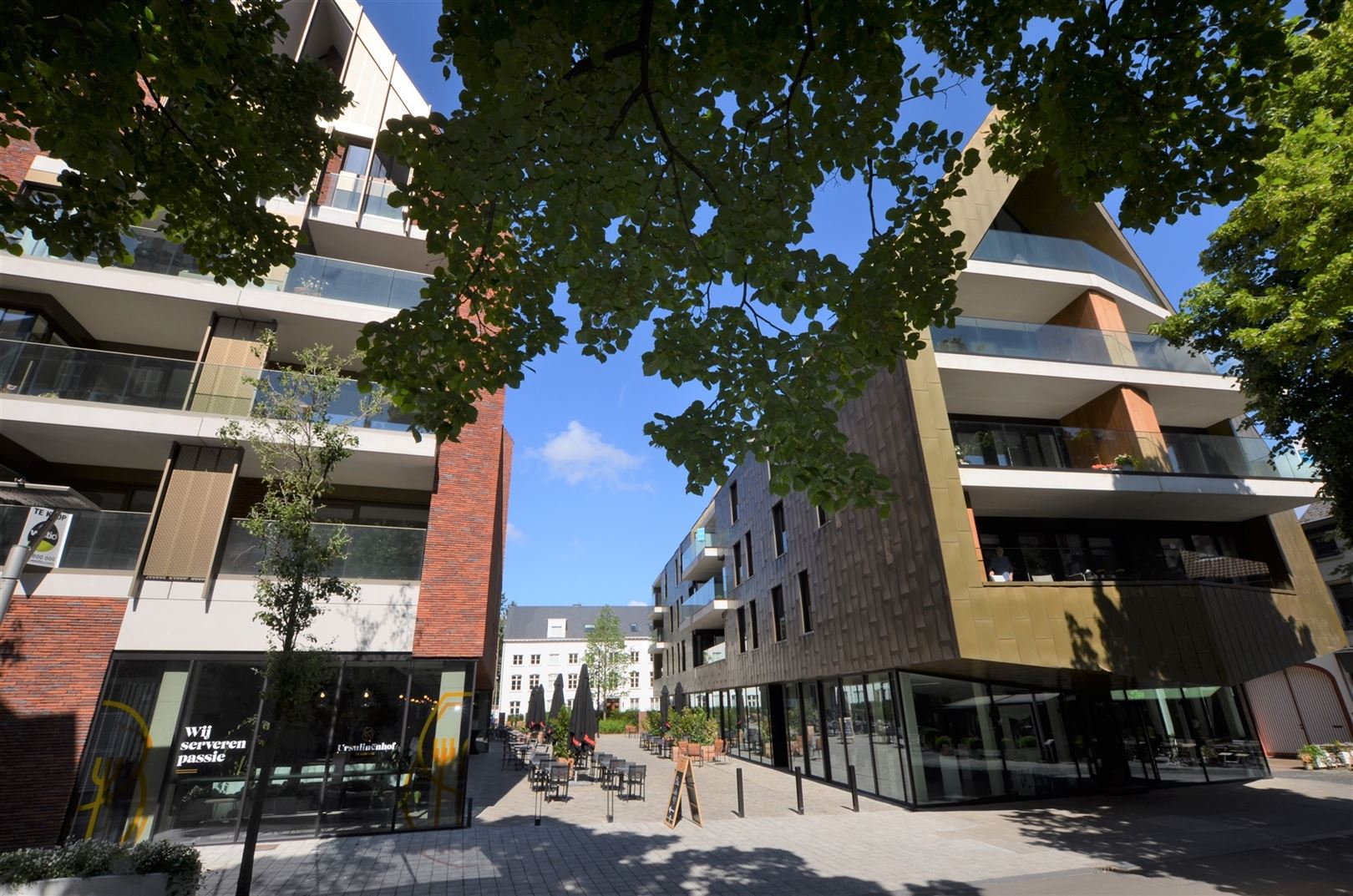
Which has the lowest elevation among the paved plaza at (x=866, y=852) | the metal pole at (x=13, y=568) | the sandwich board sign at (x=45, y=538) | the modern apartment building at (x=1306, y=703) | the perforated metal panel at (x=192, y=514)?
the paved plaza at (x=866, y=852)

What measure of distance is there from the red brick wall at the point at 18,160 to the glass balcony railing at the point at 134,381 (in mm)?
4001

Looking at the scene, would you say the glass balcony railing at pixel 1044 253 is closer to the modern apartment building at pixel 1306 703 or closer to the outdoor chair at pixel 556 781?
the modern apartment building at pixel 1306 703

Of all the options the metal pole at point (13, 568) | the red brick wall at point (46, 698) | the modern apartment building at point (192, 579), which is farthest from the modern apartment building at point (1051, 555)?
the red brick wall at point (46, 698)

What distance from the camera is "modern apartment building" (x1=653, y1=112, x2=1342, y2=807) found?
11859mm

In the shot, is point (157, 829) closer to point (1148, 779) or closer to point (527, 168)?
point (527, 168)

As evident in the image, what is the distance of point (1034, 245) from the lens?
15805 mm

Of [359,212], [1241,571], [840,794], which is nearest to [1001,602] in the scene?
[840,794]

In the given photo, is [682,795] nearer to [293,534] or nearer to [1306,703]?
A: [293,534]

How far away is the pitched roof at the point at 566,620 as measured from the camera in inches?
2876

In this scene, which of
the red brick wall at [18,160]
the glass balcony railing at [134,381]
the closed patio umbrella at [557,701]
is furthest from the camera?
the closed patio umbrella at [557,701]

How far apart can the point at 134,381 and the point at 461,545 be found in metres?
Answer: 6.87

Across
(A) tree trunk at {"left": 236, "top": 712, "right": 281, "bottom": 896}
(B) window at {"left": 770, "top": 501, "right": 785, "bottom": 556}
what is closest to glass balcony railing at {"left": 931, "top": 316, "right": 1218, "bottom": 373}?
(B) window at {"left": 770, "top": 501, "right": 785, "bottom": 556}

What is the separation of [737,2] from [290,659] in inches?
394

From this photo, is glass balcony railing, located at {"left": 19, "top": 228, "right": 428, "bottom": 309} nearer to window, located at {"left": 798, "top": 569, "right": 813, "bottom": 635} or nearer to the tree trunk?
the tree trunk
